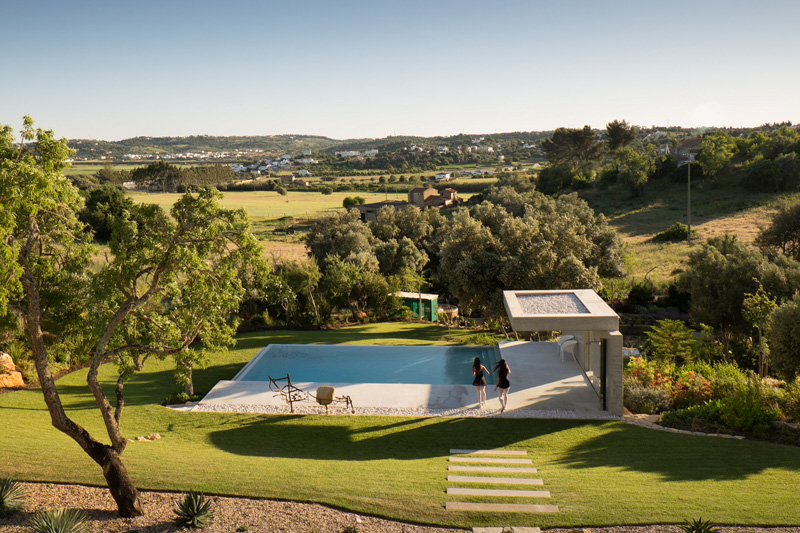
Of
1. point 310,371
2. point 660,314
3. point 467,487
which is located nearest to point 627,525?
point 467,487

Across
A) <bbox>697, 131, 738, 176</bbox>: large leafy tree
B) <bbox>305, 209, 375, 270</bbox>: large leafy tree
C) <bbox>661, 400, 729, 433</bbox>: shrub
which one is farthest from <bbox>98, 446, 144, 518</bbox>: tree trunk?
<bbox>697, 131, 738, 176</bbox>: large leafy tree

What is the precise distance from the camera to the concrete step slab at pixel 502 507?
7641 millimetres

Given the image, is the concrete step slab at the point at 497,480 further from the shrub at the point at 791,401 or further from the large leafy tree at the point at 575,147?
the large leafy tree at the point at 575,147

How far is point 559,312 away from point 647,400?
8.81 ft

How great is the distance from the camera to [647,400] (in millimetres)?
12812

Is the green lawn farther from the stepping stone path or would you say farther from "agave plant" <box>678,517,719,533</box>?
"agave plant" <box>678,517,719,533</box>

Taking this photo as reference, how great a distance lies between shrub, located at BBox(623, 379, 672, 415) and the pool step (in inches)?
150

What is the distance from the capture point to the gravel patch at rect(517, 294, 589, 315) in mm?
13680

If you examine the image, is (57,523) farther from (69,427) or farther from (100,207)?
(100,207)

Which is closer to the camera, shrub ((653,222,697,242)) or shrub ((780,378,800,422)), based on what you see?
shrub ((780,378,800,422))

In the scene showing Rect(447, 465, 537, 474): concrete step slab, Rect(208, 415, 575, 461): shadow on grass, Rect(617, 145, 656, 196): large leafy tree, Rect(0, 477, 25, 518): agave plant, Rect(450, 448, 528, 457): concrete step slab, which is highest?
Rect(617, 145, 656, 196): large leafy tree

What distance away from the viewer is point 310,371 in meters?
17.2

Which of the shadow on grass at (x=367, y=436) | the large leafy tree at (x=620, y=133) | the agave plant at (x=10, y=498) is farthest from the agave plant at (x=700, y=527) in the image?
the large leafy tree at (x=620, y=133)

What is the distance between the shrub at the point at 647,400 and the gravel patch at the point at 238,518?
221 inches
